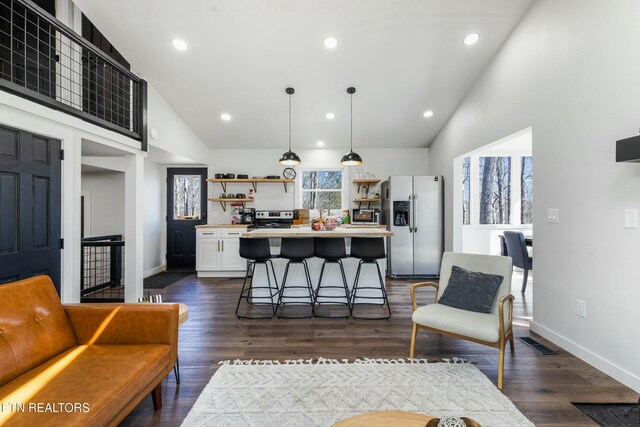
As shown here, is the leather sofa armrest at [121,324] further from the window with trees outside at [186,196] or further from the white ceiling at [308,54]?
the window with trees outside at [186,196]

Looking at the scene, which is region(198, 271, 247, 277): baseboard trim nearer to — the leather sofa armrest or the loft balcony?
the loft balcony

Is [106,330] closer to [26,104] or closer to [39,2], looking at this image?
[26,104]

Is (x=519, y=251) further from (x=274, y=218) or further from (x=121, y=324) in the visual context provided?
(x=121, y=324)

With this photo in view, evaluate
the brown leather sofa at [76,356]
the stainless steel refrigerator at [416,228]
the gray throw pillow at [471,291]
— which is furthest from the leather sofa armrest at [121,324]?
the stainless steel refrigerator at [416,228]

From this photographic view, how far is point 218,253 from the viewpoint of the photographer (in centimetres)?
555

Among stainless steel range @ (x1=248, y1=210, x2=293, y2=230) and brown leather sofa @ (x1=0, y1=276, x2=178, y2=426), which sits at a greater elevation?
stainless steel range @ (x1=248, y1=210, x2=293, y2=230)

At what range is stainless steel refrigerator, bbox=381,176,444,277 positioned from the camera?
539cm

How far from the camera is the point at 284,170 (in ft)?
20.6

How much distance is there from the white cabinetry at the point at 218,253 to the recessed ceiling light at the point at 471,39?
14.9ft

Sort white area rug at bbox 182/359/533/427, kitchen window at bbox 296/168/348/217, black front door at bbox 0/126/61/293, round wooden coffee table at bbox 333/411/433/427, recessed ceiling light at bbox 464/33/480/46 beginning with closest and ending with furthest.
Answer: round wooden coffee table at bbox 333/411/433/427
white area rug at bbox 182/359/533/427
black front door at bbox 0/126/61/293
recessed ceiling light at bbox 464/33/480/46
kitchen window at bbox 296/168/348/217

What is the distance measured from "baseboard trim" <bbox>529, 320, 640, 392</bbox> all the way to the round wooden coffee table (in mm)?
1985

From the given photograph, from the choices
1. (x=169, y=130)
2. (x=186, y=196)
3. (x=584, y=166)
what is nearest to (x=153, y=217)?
(x=186, y=196)

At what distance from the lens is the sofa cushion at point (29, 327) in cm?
147

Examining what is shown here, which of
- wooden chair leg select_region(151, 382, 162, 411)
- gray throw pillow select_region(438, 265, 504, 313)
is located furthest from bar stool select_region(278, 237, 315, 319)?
wooden chair leg select_region(151, 382, 162, 411)
